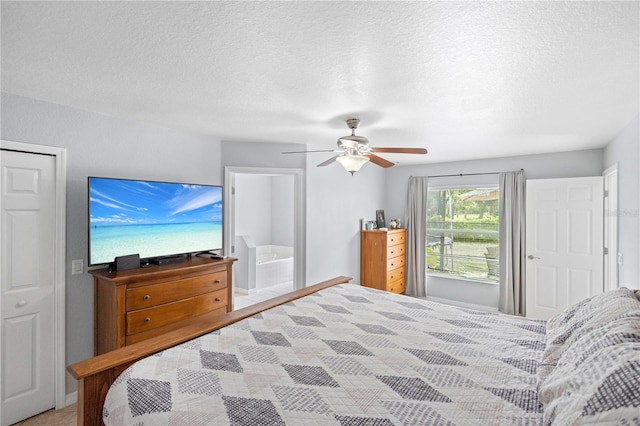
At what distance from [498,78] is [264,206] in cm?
568

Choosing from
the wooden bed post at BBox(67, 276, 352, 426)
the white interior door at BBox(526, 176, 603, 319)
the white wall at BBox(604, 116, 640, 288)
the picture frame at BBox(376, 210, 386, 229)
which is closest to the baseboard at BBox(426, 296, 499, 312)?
the white interior door at BBox(526, 176, 603, 319)

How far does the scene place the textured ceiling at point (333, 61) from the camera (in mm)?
1389

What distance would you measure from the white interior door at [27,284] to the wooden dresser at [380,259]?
3924mm

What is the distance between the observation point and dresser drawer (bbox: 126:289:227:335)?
2.61 metres

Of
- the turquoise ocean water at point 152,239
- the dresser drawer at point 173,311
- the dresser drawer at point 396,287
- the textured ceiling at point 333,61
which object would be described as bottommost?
the dresser drawer at point 396,287

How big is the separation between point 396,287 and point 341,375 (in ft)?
13.7

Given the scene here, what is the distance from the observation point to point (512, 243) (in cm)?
480

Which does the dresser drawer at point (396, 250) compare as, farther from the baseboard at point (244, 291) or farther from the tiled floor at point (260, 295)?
the baseboard at point (244, 291)

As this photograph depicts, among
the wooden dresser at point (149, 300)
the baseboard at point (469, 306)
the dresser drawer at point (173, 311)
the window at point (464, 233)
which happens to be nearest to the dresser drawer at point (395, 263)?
the window at point (464, 233)

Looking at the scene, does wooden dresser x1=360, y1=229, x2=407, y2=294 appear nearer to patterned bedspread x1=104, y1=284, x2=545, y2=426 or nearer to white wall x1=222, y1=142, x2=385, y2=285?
white wall x1=222, y1=142, x2=385, y2=285

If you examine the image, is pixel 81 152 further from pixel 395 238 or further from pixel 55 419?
pixel 395 238

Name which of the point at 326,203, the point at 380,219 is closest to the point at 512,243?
the point at 380,219

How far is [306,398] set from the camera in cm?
132

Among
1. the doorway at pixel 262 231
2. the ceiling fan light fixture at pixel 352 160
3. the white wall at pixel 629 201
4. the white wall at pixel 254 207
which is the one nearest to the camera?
the white wall at pixel 629 201
